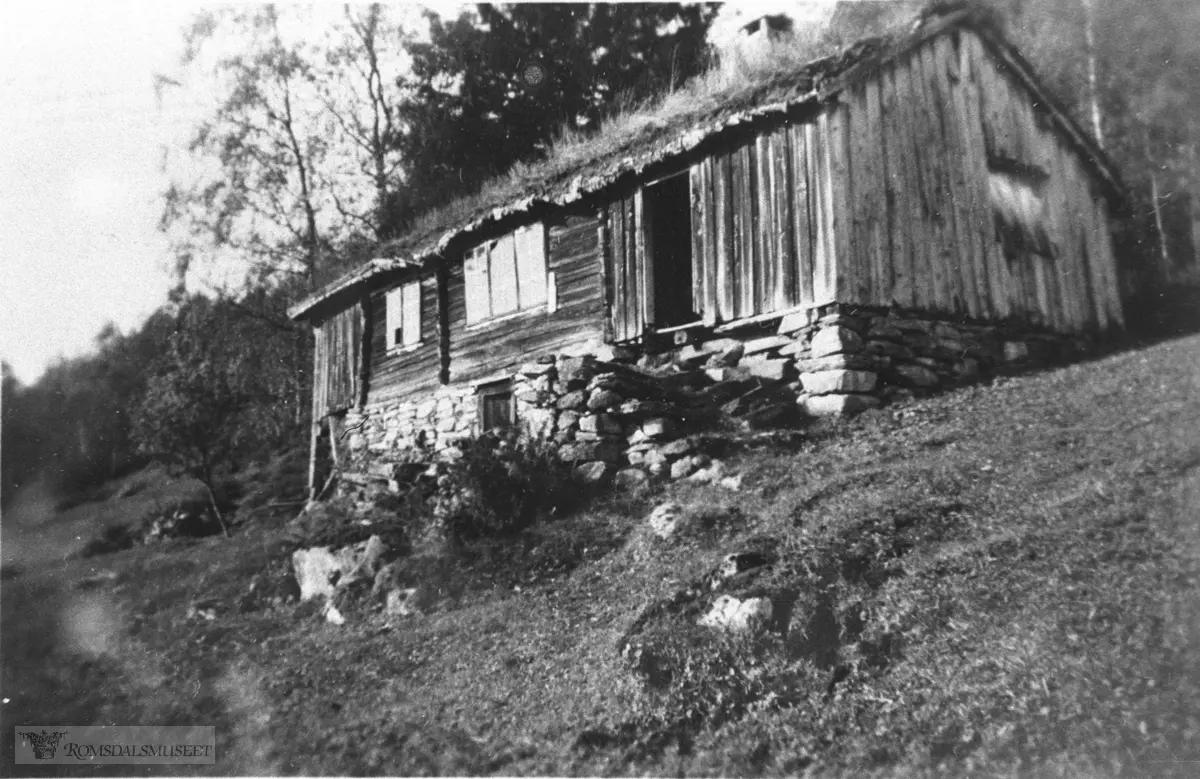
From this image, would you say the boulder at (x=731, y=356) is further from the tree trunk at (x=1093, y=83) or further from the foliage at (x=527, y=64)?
the foliage at (x=527, y=64)

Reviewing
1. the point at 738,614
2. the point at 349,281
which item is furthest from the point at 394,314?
the point at 738,614

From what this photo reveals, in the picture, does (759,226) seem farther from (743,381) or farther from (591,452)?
(591,452)

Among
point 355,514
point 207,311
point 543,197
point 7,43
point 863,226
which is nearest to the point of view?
point 7,43

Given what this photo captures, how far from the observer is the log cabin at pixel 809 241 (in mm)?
10859

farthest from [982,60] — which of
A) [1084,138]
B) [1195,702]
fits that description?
[1195,702]

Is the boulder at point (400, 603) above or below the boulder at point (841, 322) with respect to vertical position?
below

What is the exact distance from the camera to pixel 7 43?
809cm

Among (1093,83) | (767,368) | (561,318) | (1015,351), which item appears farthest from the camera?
(1093,83)

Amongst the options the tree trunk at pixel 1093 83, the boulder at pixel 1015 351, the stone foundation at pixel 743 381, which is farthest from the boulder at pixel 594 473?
the tree trunk at pixel 1093 83

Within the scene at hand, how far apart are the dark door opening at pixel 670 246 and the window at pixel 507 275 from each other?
1945mm

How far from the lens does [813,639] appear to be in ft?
19.2

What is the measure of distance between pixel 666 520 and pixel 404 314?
10.7m

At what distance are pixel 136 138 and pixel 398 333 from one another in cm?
660

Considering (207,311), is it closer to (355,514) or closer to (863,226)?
(355,514)
